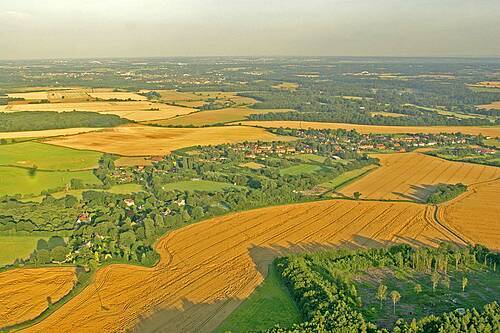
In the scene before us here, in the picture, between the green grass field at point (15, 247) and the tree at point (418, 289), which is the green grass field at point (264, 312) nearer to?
the tree at point (418, 289)

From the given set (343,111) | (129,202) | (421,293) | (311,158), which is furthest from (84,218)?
(343,111)

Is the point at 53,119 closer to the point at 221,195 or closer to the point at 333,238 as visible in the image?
the point at 221,195

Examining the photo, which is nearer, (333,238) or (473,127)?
(333,238)

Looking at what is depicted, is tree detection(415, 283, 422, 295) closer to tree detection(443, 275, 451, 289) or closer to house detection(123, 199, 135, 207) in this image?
tree detection(443, 275, 451, 289)

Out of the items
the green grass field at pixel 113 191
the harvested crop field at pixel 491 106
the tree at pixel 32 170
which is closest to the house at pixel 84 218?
the green grass field at pixel 113 191

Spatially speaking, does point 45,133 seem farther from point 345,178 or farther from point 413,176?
point 413,176

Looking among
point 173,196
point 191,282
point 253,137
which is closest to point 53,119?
point 253,137

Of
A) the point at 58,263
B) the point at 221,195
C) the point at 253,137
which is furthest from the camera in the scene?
the point at 253,137
